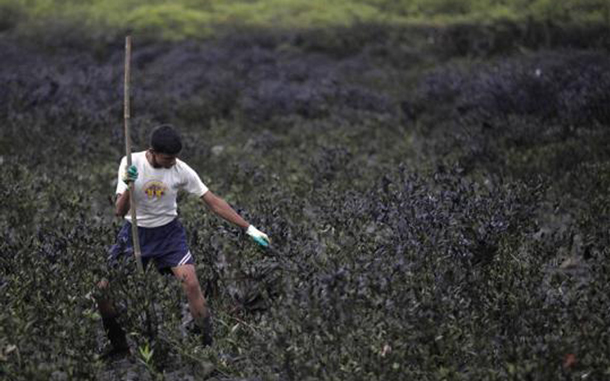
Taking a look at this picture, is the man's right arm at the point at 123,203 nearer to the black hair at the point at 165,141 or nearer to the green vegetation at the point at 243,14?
the black hair at the point at 165,141

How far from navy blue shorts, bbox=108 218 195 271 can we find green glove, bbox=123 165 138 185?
16.9 inches

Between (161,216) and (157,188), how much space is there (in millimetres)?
212

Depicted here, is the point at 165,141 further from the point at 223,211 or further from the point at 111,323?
the point at 111,323

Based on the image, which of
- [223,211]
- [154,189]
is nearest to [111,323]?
[154,189]

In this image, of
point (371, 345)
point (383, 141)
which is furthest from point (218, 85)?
point (371, 345)

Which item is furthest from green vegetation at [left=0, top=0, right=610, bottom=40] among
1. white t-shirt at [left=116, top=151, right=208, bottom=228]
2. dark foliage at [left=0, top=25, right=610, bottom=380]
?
white t-shirt at [left=116, top=151, right=208, bottom=228]

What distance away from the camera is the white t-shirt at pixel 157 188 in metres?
4.42

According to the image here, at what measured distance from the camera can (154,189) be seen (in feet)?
14.6

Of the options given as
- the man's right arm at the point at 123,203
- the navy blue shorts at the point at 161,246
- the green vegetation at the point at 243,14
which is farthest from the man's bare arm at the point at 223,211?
the green vegetation at the point at 243,14

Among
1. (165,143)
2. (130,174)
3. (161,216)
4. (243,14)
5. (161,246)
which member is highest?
(165,143)

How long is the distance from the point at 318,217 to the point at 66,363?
3149mm

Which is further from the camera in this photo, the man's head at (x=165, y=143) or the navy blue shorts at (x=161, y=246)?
the navy blue shorts at (x=161, y=246)

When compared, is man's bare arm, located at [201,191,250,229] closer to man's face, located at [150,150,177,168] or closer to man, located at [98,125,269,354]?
man, located at [98,125,269,354]

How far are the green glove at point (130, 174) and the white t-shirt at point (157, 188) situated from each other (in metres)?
0.12
